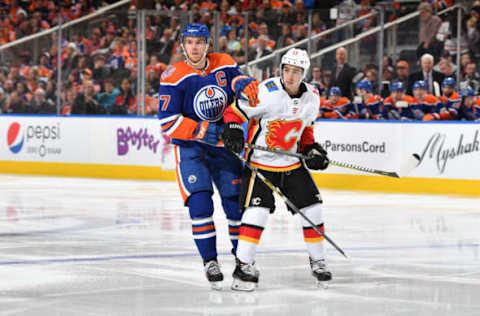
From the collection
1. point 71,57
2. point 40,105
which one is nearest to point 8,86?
point 40,105

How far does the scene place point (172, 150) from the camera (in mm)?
14000

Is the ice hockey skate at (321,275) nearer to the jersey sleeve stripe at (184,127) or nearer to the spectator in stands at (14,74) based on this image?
the jersey sleeve stripe at (184,127)

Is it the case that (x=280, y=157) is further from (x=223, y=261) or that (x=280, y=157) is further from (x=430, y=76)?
(x=430, y=76)

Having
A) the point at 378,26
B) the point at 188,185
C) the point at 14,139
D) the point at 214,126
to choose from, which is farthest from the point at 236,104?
the point at 14,139

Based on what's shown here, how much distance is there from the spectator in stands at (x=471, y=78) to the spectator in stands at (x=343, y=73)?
57.4 inches

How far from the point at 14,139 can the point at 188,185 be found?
10481 mm

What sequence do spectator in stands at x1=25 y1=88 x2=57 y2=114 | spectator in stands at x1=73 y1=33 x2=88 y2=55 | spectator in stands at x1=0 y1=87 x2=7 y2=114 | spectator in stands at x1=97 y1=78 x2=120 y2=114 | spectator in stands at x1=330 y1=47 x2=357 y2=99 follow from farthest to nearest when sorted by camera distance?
spectator in stands at x1=0 y1=87 x2=7 y2=114, spectator in stands at x1=25 y1=88 x2=57 y2=114, spectator in stands at x1=73 y1=33 x2=88 y2=55, spectator in stands at x1=97 y1=78 x2=120 y2=114, spectator in stands at x1=330 y1=47 x2=357 y2=99

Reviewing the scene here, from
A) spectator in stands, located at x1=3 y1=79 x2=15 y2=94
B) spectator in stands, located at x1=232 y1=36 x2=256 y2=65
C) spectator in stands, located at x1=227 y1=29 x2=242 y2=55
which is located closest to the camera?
spectator in stands, located at x1=232 y1=36 x2=256 y2=65

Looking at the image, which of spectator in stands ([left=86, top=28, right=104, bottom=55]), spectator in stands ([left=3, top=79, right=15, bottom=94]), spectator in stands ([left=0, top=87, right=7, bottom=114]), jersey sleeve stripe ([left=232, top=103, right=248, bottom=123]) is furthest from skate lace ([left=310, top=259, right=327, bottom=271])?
spectator in stands ([left=0, top=87, right=7, bottom=114])

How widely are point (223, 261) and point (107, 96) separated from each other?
27.6ft

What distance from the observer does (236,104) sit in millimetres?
5562

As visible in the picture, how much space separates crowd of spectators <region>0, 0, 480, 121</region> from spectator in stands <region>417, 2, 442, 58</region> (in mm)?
12

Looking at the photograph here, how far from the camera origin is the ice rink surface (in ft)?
16.4

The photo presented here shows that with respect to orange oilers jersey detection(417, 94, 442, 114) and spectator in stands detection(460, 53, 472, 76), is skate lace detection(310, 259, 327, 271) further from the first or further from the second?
spectator in stands detection(460, 53, 472, 76)
